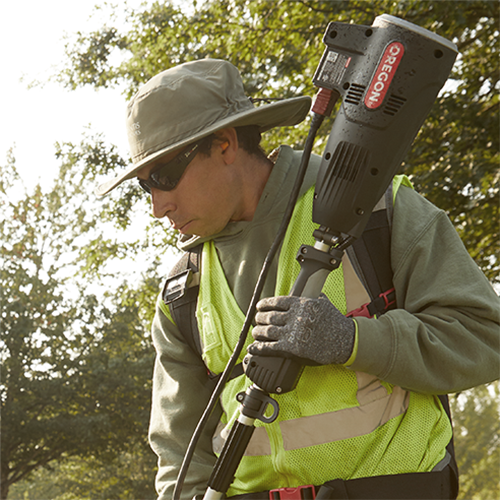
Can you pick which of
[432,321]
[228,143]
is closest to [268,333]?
[432,321]

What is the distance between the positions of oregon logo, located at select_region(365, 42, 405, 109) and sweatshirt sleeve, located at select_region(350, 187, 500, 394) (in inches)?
15.0

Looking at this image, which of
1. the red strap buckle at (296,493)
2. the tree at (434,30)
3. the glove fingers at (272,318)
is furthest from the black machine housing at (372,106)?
the tree at (434,30)

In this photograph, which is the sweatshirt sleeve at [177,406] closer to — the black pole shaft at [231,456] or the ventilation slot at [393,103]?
the black pole shaft at [231,456]

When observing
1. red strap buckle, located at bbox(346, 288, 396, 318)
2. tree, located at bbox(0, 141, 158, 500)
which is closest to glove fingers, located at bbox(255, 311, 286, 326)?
red strap buckle, located at bbox(346, 288, 396, 318)

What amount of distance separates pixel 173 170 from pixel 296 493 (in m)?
1.16

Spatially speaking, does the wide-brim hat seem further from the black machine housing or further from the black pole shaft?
the black pole shaft

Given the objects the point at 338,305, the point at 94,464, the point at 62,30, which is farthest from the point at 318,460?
the point at 94,464

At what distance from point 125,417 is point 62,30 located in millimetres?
15650

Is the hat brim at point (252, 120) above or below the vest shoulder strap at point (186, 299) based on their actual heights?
above

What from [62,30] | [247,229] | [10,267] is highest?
[247,229]

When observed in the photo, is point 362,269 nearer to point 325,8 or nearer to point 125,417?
point 325,8

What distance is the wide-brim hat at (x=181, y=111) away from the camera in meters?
2.32

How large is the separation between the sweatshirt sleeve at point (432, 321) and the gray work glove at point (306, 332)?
0.06 meters

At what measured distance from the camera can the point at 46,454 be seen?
24766 mm
